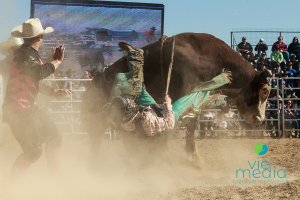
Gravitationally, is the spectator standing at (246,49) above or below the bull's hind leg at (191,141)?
above

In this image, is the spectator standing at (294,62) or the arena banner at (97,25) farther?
the arena banner at (97,25)

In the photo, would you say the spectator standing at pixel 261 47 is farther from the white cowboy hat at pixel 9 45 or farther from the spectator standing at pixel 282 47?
the white cowboy hat at pixel 9 45

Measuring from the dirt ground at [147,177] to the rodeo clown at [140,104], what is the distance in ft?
1.03

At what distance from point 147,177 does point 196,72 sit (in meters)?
1.69

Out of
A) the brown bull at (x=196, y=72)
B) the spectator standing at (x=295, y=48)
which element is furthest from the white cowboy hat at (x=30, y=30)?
the spectator standing at (x=295, y=48)

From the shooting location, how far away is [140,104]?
19.2 feet

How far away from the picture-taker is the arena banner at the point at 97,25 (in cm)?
1574

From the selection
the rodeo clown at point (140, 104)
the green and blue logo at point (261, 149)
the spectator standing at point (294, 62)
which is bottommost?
the green and blue logo at point (261, 149)

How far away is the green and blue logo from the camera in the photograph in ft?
27.8

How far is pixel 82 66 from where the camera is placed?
14953 mm

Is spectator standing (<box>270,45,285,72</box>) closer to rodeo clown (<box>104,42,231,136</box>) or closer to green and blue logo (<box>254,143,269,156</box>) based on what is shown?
green and blue logo (<box>254,143,269,156</box>)

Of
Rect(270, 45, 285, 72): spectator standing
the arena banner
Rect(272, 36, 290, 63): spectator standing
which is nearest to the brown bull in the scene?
Rect(270, 45, 285, 72): spectator standing

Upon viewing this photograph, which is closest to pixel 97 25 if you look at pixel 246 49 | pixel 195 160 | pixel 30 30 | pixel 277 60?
pixel 246 49

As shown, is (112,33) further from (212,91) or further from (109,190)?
(109,190)
